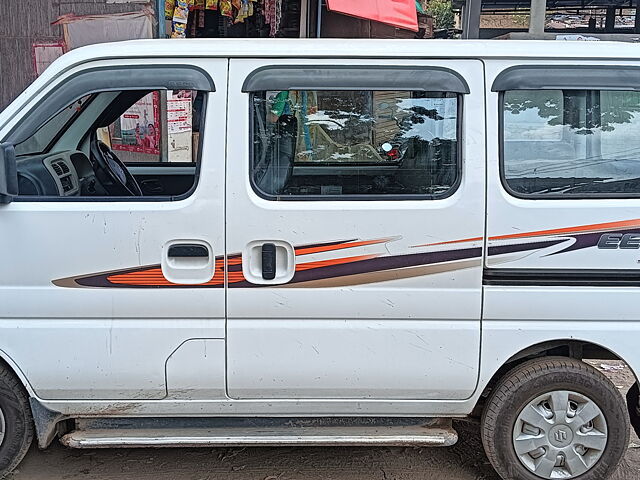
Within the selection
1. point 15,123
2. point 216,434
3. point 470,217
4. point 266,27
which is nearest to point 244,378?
point 216,434

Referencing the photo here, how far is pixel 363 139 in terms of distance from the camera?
3420 mm

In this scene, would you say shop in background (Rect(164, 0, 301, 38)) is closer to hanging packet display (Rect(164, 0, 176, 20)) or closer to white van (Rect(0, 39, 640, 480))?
hanging packet display (Rect(164, 0, 176, 20))

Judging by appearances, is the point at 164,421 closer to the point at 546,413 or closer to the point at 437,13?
the point at 546,413

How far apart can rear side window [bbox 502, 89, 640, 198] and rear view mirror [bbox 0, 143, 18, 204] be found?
2177mm

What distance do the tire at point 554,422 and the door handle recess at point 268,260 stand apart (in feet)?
4.05

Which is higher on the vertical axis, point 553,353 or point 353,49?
point 353,49

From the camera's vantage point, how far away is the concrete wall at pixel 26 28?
23.4ft

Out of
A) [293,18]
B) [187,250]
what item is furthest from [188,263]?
[293,18]

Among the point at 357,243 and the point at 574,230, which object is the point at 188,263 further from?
the point at 574,230

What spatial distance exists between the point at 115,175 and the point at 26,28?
3.81 meters

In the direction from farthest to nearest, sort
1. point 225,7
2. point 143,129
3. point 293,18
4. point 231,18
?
point 293,18
point 231,18
point 225,7
point 143,129

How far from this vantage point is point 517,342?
327 centimetres

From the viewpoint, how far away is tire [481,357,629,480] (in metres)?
3.36

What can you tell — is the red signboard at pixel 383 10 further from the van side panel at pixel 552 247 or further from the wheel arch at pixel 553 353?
the wheel arch at pixel 553 353
